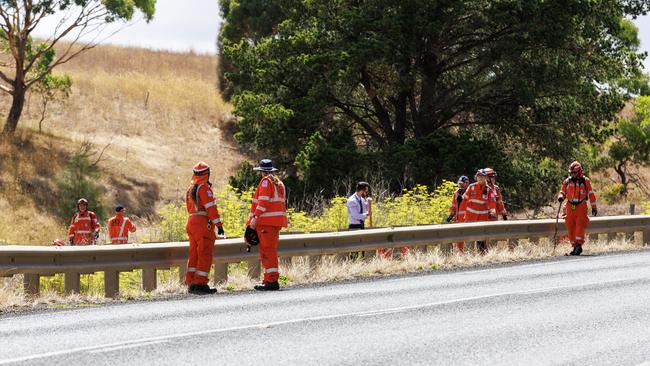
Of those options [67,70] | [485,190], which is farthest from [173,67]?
[485,190]

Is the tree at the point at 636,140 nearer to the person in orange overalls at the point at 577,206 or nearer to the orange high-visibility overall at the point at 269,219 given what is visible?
the person in orange overalls at the point at 577,206

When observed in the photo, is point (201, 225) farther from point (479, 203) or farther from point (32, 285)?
point (479, 203)

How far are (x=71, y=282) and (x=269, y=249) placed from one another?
97.6 inches

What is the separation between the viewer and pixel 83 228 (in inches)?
814

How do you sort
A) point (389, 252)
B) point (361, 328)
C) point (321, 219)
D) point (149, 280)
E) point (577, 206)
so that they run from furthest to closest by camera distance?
1. point (321, 219)
2. point (577, 206)
3. point (389, 252)
4. point (149, 280)
5. point (361, 328)

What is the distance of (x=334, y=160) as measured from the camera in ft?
109

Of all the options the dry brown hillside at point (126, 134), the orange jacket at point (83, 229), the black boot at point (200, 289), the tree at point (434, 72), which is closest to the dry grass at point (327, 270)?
the black boot at point (200, 289)

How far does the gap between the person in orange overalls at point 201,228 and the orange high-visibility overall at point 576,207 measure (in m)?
8.74

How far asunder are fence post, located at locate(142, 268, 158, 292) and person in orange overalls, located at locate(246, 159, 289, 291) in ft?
4.28

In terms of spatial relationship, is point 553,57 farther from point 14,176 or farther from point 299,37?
point 14,176

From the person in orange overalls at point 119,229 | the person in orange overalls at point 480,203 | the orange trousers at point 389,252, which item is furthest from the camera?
the person in orange overalls at point 119,229

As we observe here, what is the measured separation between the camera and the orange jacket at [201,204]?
13.2m

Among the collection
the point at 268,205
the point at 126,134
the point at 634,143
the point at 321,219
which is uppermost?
the point at 126,134

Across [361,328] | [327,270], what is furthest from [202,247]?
[361,328]
